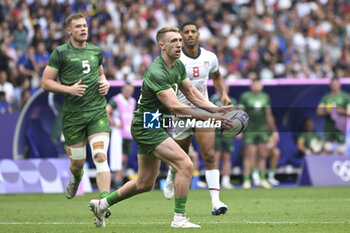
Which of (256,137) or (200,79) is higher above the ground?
(200,79)

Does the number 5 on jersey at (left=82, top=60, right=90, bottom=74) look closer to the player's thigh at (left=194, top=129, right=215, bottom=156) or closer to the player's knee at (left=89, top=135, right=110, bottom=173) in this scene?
the player's knee at (left=89, top=135, right=110, bottom=173)

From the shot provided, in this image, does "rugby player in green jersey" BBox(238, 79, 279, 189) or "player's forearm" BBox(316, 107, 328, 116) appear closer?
"rugby player in green jersey" BBox(238, 79, 279, 189)

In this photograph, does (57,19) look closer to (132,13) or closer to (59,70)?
(132,13)

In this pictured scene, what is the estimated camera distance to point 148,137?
890cm

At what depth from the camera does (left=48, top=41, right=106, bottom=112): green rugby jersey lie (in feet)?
36.0

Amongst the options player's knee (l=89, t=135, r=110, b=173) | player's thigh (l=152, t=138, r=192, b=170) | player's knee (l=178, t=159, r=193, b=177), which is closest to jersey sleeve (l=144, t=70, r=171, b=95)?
player's thigh (l=152, t=138, r=192, b=170)

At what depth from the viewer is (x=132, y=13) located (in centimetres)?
2444

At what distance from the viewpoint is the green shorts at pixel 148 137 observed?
8.86m

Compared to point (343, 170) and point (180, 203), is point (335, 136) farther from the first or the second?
point (180, 203)

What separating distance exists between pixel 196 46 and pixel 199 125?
53.5 inches

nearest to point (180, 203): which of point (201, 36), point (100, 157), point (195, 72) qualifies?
point (100, 157)

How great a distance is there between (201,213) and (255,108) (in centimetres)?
725

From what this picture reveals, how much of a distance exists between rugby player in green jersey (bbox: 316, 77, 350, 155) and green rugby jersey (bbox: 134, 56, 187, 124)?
1005 cm

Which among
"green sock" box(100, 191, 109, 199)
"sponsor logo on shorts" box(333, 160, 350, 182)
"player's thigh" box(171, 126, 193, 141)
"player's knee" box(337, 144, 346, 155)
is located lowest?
"sponsor logo on shorts" box(333, 160, 350, 182)
